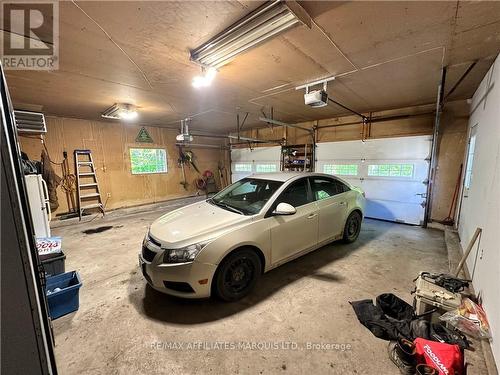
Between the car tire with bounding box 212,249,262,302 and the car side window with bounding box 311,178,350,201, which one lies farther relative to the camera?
the car side window with bounding box 311,178,350,201

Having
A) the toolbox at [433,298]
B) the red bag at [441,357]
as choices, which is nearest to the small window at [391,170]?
the toolbox at [433,298]

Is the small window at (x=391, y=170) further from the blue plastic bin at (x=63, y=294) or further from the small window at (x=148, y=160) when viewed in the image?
the small window at (x=148, y=160)

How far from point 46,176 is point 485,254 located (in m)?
8.25

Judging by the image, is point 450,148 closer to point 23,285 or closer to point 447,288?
point 447,288

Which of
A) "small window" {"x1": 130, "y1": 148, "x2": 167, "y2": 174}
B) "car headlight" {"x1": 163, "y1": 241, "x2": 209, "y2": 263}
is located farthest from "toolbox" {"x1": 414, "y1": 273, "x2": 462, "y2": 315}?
"small window" {"x1": 130, "y1": 148, "x2": 167, "y2": 174}

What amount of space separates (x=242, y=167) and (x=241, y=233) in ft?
23.1

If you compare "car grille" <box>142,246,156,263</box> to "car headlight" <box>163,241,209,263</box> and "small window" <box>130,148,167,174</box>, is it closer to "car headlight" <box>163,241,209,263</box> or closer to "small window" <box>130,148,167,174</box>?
"car headlight" <box>163,241,209,263</box>

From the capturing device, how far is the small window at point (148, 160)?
698 centimetres

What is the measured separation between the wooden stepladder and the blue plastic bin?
4.22 metres

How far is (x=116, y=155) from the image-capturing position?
6.56 m

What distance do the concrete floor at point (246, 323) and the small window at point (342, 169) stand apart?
291 centimetres

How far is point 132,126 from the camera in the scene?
684 centimetres

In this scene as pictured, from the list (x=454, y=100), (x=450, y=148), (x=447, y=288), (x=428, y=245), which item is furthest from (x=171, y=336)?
(x=454, y=100)

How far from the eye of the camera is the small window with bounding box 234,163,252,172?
8.87 m
